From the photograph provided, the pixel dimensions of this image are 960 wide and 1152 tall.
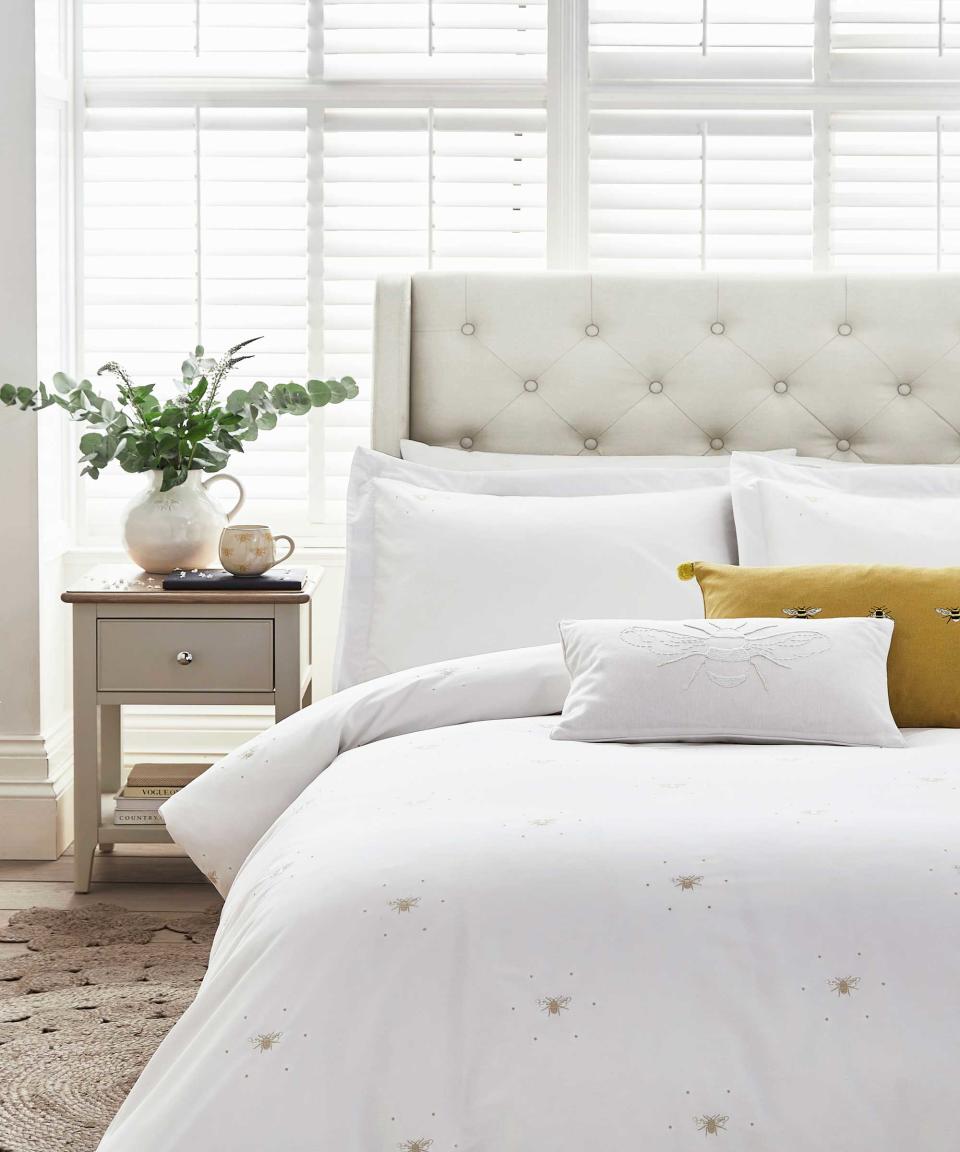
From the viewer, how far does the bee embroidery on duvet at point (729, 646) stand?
1539mm

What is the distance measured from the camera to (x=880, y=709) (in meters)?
1.56

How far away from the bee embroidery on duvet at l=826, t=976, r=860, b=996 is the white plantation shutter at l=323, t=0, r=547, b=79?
8.05 feet

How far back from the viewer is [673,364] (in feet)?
8.64

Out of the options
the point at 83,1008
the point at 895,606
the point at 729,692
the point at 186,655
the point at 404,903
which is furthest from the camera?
the point at 186,655

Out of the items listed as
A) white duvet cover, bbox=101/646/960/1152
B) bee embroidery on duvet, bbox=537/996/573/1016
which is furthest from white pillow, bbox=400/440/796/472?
bee embroidery on duvet, bbox=537/996/573/1016

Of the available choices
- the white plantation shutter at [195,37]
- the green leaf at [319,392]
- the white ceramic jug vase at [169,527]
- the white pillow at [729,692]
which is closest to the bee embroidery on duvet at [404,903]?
the white pillow at [729,692]

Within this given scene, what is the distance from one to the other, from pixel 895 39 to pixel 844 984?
2578mm

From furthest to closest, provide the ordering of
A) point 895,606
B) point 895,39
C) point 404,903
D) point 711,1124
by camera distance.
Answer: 1. point 895,39
2. point 895,606
3. point 404,903
4. point 711,1124

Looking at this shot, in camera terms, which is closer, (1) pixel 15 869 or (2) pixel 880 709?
(2) pixel 880 709

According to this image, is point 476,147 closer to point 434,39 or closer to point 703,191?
point 434,39

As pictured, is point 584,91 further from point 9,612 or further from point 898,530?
point 9,612

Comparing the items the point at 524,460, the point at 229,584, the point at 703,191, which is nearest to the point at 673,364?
the point at 524,460

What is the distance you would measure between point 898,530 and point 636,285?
0.91 meters

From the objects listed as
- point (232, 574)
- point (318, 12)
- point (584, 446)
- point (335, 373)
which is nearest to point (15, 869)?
point (232, 574)
